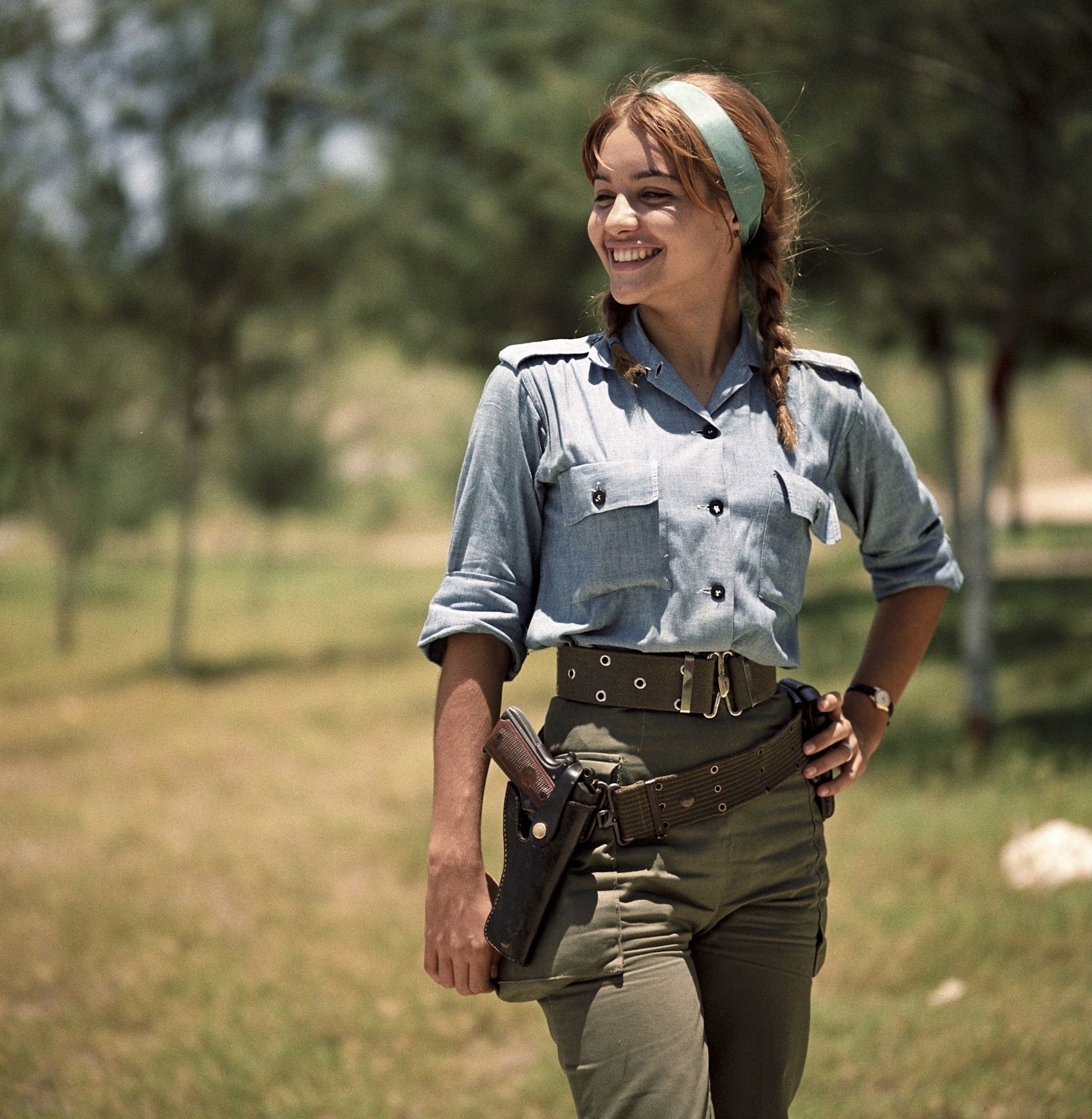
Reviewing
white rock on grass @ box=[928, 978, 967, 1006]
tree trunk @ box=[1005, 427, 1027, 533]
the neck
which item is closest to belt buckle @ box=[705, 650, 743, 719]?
the neck

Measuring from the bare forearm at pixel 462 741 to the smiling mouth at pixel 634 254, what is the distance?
50 cm

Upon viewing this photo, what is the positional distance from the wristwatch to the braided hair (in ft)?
1.43

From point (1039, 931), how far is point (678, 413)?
2963 mm

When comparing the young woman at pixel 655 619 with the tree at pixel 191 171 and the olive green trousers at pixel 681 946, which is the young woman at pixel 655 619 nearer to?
the olive green trousers at pixel 681 946

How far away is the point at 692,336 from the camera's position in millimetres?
1742

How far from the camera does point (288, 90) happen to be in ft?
33.7

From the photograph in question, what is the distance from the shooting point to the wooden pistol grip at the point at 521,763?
157 centimetres

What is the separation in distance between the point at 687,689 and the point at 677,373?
0.40 metres

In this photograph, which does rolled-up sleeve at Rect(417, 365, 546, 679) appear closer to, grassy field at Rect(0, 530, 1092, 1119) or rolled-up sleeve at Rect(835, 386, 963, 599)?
rolled-up sleeve at Rect(835, 386, 963, 599)

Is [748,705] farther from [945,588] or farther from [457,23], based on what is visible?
[457,23]

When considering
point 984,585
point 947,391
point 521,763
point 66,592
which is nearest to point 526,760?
point 521,763

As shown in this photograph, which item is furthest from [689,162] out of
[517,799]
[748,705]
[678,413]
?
[517,799]

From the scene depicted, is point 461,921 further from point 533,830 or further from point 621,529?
point 621,529

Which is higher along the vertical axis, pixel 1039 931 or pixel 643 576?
pixel 643 576
